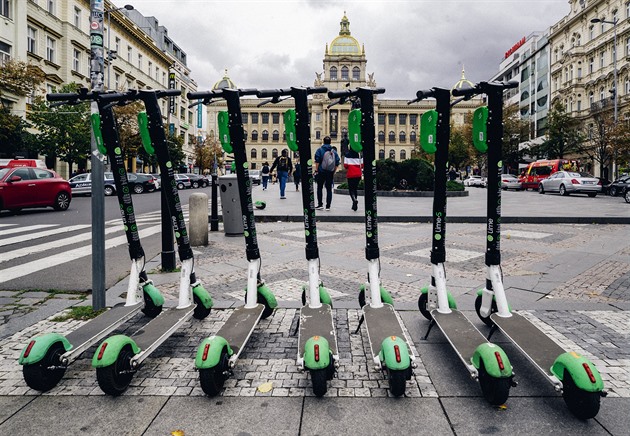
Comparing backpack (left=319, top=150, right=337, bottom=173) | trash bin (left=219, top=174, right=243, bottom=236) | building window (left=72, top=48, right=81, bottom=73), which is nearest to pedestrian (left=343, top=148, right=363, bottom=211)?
backpack (left=319, top=150, right=337, bottom=173)

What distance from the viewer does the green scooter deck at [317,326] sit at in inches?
112

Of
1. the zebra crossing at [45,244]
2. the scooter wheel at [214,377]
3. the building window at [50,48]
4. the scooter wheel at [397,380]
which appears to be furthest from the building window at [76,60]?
the scooter wheel at [397,380]

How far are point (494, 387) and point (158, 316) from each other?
2.23 metres

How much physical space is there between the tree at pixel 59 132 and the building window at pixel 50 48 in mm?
7396

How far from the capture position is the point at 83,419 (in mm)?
2387

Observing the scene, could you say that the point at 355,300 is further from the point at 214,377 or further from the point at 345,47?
the point at 345,47

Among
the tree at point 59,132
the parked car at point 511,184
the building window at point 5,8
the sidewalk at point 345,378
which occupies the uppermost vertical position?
the building window at point 5,8

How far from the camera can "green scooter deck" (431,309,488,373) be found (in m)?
2.75

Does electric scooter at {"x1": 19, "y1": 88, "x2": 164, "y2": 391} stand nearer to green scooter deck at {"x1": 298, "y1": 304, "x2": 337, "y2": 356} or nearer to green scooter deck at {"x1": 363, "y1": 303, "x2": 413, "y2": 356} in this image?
green scooter deck at {"x1": 298, "y1": 304, "x2": 337, "y2": 356}

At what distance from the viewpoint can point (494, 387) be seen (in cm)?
244

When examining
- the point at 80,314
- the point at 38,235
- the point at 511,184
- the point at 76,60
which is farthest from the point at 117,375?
the point at 76,60

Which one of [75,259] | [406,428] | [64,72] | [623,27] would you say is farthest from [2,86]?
[623,27]

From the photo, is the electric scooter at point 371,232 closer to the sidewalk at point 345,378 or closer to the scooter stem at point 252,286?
the sidewalk at point 345,378

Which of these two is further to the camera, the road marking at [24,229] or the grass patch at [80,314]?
the road marking at [24,229]
